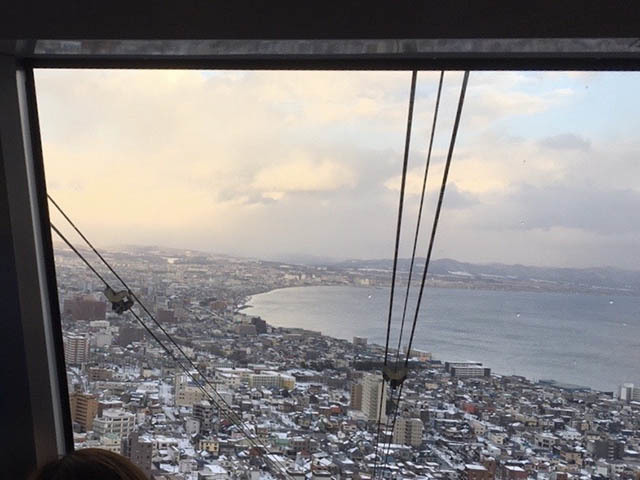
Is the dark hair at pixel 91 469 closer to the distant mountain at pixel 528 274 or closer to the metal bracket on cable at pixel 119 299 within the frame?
the distant mountain at pixel 528 274

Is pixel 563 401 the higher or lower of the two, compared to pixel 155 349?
→ lower

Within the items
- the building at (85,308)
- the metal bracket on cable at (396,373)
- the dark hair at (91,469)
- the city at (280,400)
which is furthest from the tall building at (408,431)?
the dark hair at (91,469)

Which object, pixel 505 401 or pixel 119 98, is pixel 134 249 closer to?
pixel 119 98

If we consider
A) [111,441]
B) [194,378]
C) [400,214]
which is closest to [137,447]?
[111,441]

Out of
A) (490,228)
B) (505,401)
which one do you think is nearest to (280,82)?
(490,228)

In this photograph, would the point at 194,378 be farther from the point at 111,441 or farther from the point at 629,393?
the point at 629,393

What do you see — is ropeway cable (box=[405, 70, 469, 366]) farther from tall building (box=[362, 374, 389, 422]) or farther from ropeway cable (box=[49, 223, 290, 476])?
ropeway cable (box=[49, 223, 290, 476])
